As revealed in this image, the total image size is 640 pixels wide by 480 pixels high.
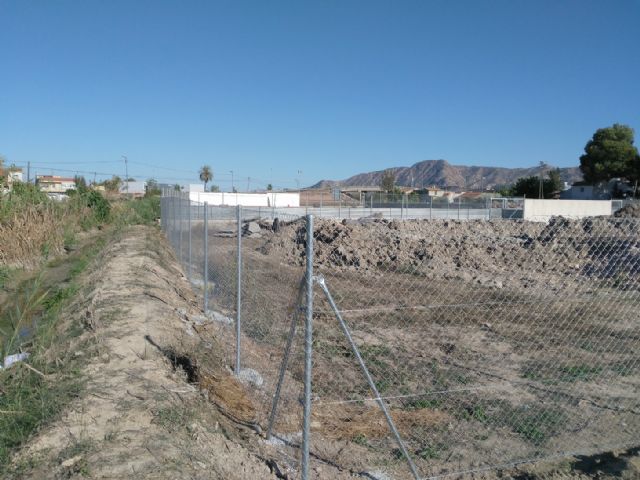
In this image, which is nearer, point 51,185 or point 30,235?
point 30,235

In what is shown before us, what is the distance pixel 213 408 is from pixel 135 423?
930 millimetres

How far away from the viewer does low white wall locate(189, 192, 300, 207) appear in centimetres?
4979

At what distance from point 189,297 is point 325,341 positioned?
3.36 m

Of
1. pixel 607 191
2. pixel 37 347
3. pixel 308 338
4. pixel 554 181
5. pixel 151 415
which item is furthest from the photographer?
pixel 554 181

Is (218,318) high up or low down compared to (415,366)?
up

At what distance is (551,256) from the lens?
1912 centimetres

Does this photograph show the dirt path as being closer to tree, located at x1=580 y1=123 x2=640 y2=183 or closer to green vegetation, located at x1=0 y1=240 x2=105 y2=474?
green vegetation, located at x1=0 y1=240 x2=105 y2=474

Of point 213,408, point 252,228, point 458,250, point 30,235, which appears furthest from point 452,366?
point 252,228

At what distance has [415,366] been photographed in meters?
8.27

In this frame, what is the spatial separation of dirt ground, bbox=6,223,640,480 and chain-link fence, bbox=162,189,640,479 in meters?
0.04

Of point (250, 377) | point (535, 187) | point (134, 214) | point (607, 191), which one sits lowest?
point (250, 377)

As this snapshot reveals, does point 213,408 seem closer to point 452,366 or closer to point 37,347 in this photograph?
point 37,347

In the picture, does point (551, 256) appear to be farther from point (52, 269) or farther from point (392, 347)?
point (52, 269)

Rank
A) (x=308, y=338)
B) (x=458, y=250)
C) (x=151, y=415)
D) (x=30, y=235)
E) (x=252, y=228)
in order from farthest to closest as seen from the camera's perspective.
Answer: (x=252, y=228) < (x=458, y=250) < (x=30, y=235) < (x=151, y=415) < (x=308, y=338)
